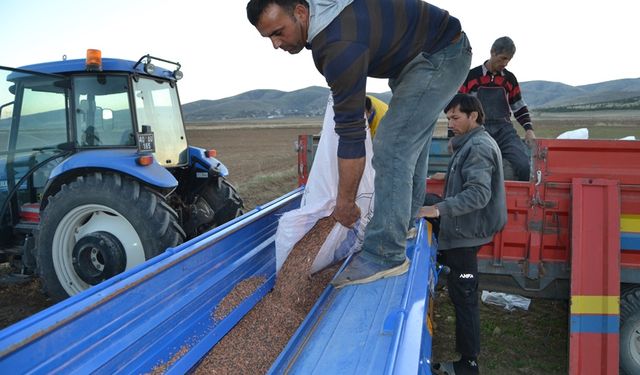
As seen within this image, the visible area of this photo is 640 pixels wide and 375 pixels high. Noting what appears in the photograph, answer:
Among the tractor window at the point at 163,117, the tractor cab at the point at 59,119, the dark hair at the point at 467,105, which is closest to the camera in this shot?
the dark hair at the point at 467,105

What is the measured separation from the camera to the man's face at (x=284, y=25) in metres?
1.83

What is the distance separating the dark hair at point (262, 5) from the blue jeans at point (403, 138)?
661 mm

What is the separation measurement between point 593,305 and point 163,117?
407cm

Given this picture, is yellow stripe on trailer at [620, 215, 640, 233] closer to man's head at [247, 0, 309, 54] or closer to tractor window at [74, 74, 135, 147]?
man's head at [247, 0, 309, 54]

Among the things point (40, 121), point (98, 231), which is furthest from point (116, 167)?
point (40, 121)

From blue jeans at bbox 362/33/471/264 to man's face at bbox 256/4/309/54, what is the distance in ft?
1.89

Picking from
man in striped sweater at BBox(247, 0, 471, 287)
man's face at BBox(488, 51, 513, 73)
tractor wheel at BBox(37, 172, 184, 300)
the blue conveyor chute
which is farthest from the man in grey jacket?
tractor wheel at BBox(37, 172, 184, 300)

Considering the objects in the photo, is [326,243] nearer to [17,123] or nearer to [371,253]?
[371,253]

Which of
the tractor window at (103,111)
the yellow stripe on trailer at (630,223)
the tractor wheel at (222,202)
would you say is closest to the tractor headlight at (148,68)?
the tractor window at (103,111)

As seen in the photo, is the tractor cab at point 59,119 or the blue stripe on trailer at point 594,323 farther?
the tractor cab at point 59,119

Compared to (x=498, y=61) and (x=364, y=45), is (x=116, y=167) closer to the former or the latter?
(x=364, y=45)

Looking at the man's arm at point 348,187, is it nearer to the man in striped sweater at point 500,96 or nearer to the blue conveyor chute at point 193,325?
the blue conveyor chute at point 193,325

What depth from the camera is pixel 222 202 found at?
4906 mm

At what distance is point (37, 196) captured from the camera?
177 inches
